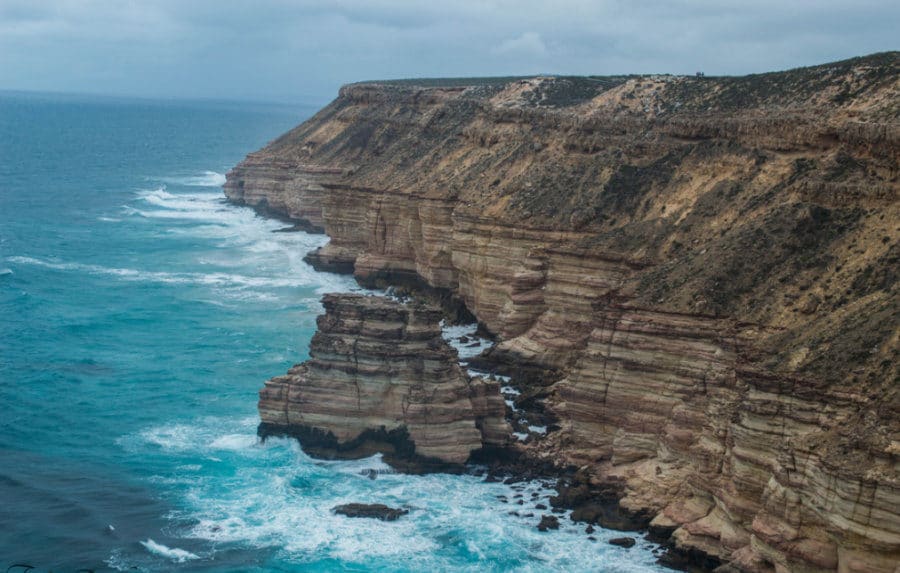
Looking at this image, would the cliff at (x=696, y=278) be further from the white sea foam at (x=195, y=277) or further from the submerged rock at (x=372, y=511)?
the submerged rock at (x=372, y=511)

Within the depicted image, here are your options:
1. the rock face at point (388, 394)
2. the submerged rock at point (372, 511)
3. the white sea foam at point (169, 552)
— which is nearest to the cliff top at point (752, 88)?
the rock face at point (388, 394)

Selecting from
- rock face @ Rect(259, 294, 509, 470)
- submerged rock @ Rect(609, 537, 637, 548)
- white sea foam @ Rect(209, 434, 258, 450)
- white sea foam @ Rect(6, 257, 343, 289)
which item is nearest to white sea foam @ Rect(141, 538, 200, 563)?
rock face @ Rect(259, 294, 509, 470)

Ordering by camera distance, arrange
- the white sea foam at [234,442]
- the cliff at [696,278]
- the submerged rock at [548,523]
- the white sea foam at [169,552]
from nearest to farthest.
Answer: the cliff at [696,278] → the white sea foam at [169,552] → the submerged rock at [548,523] → the white sea foam at [234,442]

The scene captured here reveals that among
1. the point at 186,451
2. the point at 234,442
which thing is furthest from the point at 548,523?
the point at 186,451

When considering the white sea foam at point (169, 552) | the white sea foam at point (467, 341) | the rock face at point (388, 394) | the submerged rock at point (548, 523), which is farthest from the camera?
the white sea foam at point (467, 341)

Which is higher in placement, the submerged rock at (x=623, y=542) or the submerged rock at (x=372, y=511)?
the submerged rock at (x=623, y=542)

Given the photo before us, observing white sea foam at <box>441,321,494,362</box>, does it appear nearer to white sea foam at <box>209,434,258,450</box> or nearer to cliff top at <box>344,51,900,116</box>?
white sea foam at <box>209,434,258,450</box>
